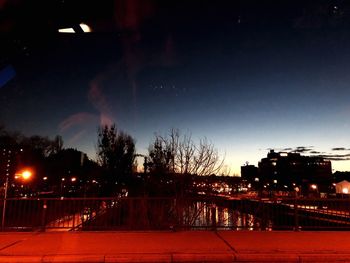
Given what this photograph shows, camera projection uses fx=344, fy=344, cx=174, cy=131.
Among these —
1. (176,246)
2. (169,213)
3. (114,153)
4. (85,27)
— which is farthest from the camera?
(114,153)

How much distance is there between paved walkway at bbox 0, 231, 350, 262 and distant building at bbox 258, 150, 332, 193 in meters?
109

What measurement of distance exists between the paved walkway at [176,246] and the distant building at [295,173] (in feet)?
359

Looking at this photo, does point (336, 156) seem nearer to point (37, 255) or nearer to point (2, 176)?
point (2, 176)

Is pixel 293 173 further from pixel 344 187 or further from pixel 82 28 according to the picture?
pixel 82 28

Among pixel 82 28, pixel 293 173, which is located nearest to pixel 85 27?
pixel 82 28

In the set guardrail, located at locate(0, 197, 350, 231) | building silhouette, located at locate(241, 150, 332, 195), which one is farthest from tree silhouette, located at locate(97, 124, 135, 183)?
building silhouette, located at locate(241, 150, 332, 195)

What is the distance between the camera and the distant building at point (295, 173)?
4907 inches

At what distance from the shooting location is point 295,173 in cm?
12988

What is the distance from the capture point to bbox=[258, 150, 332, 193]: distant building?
124650 millimetres

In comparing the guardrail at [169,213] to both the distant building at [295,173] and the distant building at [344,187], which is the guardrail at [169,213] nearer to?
the distant building at [344,187]

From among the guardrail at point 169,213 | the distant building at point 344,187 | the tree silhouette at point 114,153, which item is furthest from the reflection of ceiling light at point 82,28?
the distant building at point 344,187

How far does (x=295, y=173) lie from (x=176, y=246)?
13005 cm

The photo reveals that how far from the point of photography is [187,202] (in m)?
12.9

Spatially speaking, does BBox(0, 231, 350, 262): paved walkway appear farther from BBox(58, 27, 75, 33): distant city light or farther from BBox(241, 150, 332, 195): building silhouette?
BBox(241, 150, 332, 195): building silhouette
